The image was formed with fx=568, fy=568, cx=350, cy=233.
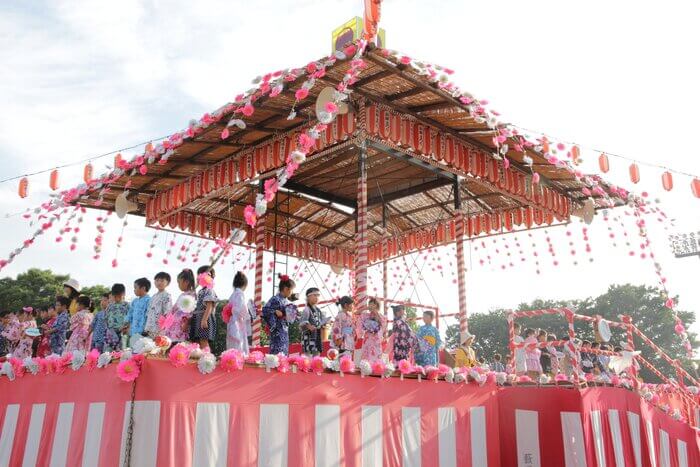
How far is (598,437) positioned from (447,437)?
2029mm

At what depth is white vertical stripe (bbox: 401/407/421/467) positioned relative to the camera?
619cm

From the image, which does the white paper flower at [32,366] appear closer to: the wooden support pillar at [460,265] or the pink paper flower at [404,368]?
the pink paper flower at [404,368]

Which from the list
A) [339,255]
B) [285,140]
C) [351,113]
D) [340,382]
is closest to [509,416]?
[340,382]

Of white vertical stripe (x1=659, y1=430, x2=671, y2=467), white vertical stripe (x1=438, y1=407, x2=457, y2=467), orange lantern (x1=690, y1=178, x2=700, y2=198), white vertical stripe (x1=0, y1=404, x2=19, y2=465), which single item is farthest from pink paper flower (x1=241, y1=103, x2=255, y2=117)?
white vertical stripe (x1=659, y1=430, x2=671, y2=467)

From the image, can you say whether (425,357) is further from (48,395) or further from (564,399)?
(48,395)

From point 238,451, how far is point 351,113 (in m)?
4.75

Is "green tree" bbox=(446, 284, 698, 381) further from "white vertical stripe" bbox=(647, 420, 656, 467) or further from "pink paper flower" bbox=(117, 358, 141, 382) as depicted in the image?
"pink paper flower" bbox=(117, 358, 141, 382)

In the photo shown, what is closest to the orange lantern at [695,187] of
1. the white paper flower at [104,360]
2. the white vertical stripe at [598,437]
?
the white vertical stripe at [598,437]

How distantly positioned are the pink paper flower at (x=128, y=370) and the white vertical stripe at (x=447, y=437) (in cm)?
357

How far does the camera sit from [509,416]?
24.7ft

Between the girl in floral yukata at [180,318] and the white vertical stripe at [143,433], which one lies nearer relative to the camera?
the white vertical stripe at [143,433]

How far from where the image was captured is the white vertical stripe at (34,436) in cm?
536

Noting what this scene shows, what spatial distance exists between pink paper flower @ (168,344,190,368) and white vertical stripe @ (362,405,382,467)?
2073 millimetres

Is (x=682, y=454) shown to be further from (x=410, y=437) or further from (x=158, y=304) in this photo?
(x=158, y=304)
